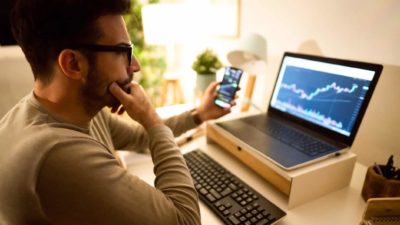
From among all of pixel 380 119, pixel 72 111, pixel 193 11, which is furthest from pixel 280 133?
pixel 193 11

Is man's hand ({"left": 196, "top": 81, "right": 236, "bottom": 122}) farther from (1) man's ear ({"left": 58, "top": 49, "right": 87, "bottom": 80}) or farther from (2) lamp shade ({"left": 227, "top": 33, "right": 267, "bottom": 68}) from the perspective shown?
(1) man's ear ({"left": 58, "top": 49, "right": 87, "bottom": 80})

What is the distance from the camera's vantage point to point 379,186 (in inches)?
29.9

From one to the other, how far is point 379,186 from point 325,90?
1.17ft

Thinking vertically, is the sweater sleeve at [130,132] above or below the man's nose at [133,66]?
below

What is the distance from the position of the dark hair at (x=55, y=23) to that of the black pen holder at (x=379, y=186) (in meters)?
0.81

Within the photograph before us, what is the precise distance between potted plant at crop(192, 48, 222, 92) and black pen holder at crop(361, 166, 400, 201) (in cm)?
95

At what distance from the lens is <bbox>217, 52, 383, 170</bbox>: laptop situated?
0.85 m

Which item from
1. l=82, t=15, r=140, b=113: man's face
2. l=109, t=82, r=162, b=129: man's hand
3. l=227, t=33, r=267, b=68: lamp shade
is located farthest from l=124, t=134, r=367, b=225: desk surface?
l=227, t=33, r=267, b=68: lamp shade

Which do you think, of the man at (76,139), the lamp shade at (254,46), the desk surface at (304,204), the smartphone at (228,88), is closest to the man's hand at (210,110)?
the smartphone at (228,88)

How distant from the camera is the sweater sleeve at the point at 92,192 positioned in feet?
1.73

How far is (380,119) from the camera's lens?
1.00 m

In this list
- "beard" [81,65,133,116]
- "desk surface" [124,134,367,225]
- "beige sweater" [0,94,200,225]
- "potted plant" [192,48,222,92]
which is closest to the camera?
"beige sweater" [0,94,200,225]

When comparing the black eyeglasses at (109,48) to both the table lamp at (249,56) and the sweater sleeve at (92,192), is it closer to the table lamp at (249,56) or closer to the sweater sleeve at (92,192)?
the sweater sleeve at (92,192)

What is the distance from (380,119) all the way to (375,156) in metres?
0.14
